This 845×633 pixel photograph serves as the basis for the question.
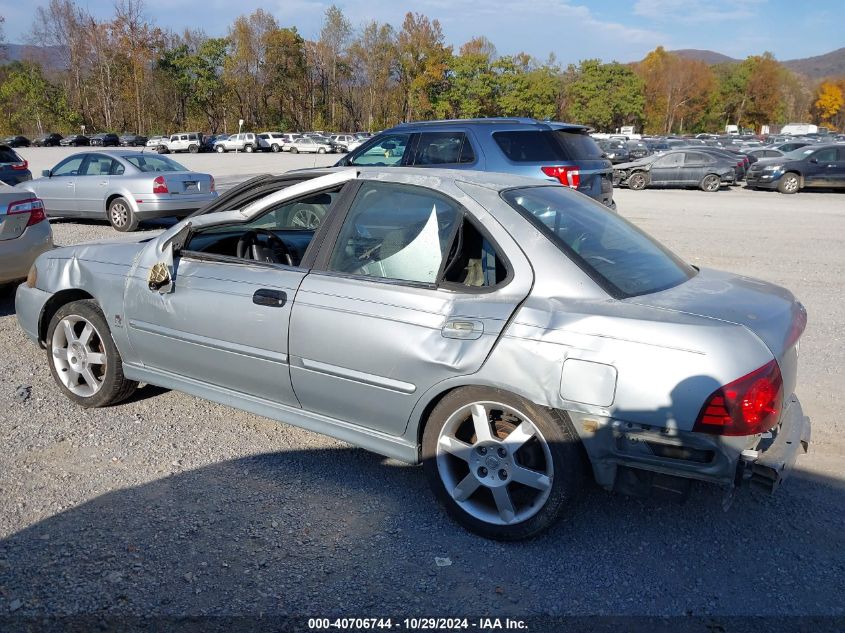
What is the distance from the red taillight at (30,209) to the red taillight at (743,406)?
6.87 m

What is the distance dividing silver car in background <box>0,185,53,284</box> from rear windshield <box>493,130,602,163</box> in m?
5.36

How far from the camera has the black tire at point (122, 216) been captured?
12.3 metres

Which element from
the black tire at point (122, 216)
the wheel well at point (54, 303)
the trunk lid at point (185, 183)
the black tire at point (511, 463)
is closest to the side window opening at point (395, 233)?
the black tire at point (511, 463)

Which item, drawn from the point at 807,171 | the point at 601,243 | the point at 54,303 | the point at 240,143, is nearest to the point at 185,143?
the point at 240,143

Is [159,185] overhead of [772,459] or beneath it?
overhead

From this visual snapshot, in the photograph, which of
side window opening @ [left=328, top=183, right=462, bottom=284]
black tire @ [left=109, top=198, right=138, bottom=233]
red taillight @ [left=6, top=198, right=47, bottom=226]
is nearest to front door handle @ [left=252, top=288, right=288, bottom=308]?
side window opening @ [left=328, top=183, right=462, bottom=284]

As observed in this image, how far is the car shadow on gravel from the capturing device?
2.70 m

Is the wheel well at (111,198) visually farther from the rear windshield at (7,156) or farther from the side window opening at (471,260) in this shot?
the side window opening at (471,260)

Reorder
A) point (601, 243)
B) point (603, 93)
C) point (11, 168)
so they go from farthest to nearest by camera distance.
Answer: point (603, 93), point (11, 168), point (601, 243)

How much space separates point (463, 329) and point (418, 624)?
1.20m

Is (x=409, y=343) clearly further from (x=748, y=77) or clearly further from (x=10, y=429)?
(x=748, y=77)

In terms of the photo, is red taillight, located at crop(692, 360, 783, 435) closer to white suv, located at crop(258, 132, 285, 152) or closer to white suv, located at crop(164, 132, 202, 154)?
white suv, located at crop(258, 132, 285, 152)

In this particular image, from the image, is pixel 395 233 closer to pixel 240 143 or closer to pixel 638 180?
pixel 638 180

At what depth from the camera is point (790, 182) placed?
890 inches
